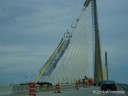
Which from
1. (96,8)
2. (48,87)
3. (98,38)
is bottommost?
(48,87)

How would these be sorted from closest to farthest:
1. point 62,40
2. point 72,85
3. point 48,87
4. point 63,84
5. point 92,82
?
1. point 48,87
2. point 63,84
3. point 72,85
4. point 62,40
5. point 92,82

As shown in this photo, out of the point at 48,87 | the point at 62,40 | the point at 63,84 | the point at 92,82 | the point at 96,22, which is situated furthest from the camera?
the point at 92,82

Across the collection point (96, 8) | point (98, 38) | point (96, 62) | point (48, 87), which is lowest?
point (48, 87)

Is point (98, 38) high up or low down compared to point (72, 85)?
up

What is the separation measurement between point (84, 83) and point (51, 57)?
15.2 metres

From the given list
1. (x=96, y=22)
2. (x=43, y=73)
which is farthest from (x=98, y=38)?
(x=43, y=73)

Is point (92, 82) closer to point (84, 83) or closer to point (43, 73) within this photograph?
point (84, 83)

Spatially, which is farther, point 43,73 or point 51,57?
point 51,57

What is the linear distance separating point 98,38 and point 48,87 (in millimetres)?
27139

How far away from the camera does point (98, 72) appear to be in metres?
81.8

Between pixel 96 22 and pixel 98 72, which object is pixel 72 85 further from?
pixel 96 22

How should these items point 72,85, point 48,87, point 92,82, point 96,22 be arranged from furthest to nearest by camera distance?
point 92,82 → point 96,22 → point 72,85 → point 48,87

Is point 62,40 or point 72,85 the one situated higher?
point 62,40

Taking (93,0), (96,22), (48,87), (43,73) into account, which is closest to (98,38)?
(96,22)
